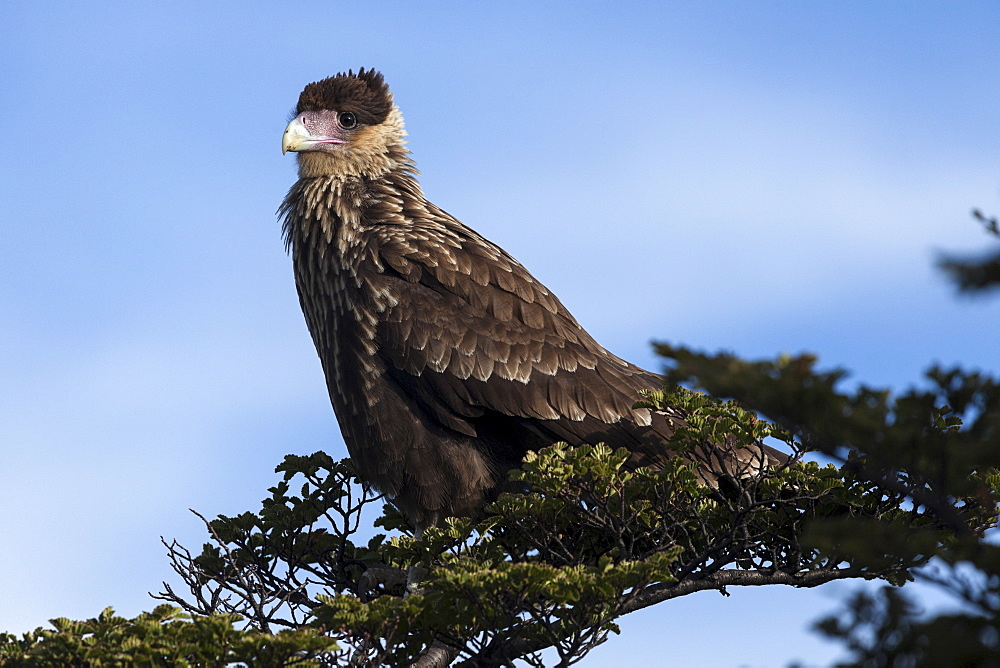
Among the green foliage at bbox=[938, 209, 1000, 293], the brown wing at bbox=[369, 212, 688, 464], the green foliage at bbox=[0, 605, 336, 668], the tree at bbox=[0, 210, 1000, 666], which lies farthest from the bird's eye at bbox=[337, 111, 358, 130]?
the green foliage at bbox=[938, 209, 1000, 293]

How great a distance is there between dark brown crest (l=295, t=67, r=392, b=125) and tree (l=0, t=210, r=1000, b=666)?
12.1 feet

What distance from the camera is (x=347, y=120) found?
30.5 ft

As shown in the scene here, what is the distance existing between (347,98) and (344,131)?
0.35m

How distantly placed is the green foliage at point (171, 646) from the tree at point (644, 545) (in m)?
0.01

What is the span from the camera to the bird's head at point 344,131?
903 centimetres

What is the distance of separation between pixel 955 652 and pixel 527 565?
2508mm

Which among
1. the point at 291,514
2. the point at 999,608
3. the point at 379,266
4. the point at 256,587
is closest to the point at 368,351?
the point at 379,266

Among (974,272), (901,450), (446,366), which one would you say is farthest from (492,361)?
(974,272)

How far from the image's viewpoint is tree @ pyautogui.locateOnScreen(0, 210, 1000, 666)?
3.69 m

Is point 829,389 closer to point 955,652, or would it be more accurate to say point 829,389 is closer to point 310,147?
point 955,652

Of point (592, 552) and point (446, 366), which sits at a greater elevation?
point (446, 366)

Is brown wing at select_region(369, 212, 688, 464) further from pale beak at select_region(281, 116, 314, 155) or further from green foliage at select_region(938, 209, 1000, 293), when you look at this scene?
green foliage at select_region(938, 209, 1000, 293)

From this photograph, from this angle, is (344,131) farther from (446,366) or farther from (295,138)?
(446,366)

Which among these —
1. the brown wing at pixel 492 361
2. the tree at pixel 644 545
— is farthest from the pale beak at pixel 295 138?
the tree at pixel 644 545
